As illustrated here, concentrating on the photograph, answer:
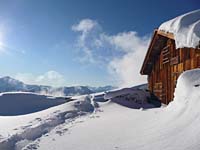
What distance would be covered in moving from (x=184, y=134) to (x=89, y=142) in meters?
2.24

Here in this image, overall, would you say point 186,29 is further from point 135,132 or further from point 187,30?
point 135,132

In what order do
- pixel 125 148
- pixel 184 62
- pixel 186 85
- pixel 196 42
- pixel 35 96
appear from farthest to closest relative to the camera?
1. pixel 35 96
2. pixel 184 62
3. pixel 196 42
4. pixel 186 85
5. pixel 125 148

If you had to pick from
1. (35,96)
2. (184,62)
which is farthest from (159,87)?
(35,96)

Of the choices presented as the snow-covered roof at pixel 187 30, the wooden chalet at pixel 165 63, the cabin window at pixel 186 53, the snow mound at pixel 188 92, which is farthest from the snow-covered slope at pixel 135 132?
the cabin window at pixel 186 53

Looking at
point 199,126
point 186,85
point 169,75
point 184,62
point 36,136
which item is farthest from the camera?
point 169,75

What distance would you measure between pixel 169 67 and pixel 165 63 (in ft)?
2.06

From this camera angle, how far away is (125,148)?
4949mm

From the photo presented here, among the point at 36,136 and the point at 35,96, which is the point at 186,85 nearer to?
the point at 36,136

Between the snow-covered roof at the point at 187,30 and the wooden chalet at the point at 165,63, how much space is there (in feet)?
4.30

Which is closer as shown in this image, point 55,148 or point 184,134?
point 184,134

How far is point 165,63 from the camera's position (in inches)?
506

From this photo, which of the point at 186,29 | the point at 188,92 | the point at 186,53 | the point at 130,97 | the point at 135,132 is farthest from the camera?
the point at 130,97

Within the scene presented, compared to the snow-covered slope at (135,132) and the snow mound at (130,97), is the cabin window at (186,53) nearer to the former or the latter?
the snow mound at (130,97)

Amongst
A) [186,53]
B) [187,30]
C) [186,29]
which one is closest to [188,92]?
[187,30]
